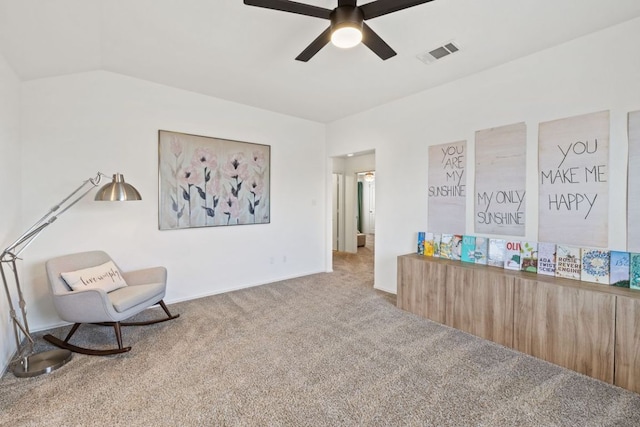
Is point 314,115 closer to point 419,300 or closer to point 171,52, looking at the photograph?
point 171,52

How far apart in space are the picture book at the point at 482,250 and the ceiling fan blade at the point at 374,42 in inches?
85.4

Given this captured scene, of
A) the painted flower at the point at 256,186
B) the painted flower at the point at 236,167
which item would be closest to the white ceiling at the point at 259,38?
the painted flower at the point at 236,167

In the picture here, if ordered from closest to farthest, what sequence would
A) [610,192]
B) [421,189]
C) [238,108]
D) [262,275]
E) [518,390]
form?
[518,390], [610,192], [421,189], [238,108], [262,275]

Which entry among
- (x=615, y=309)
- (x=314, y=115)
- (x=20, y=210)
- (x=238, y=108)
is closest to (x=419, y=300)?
(x=615, y=309)

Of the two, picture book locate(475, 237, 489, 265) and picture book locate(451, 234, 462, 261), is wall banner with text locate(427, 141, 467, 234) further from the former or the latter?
picture book locate(475, 237, 489, 265)

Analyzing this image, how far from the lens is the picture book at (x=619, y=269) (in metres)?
2.27

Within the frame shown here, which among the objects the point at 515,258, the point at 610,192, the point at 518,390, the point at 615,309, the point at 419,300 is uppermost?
the point at 610,192

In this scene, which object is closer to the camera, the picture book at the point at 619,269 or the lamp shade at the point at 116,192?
the picture book at the point at 619,269

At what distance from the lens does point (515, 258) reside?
9.36 feet

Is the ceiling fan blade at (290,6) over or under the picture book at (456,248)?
over

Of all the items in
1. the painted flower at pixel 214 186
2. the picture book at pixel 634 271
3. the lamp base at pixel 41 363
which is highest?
the painted flower at pixel 214 186

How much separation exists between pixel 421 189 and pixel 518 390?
2.38m

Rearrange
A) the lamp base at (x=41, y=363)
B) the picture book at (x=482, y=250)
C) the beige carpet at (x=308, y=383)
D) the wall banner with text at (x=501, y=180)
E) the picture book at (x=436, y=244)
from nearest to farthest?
the beige carpet at (x=308, y=383)
the lamp base at (x=41, y=363)
the wall banner with text at (x=501, y=180)
the picture book at (x=482, y=250)
the picture book at (x=436, y=244)

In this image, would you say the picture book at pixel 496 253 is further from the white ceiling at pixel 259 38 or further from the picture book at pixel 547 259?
the white ceiling at pixel 259 38
